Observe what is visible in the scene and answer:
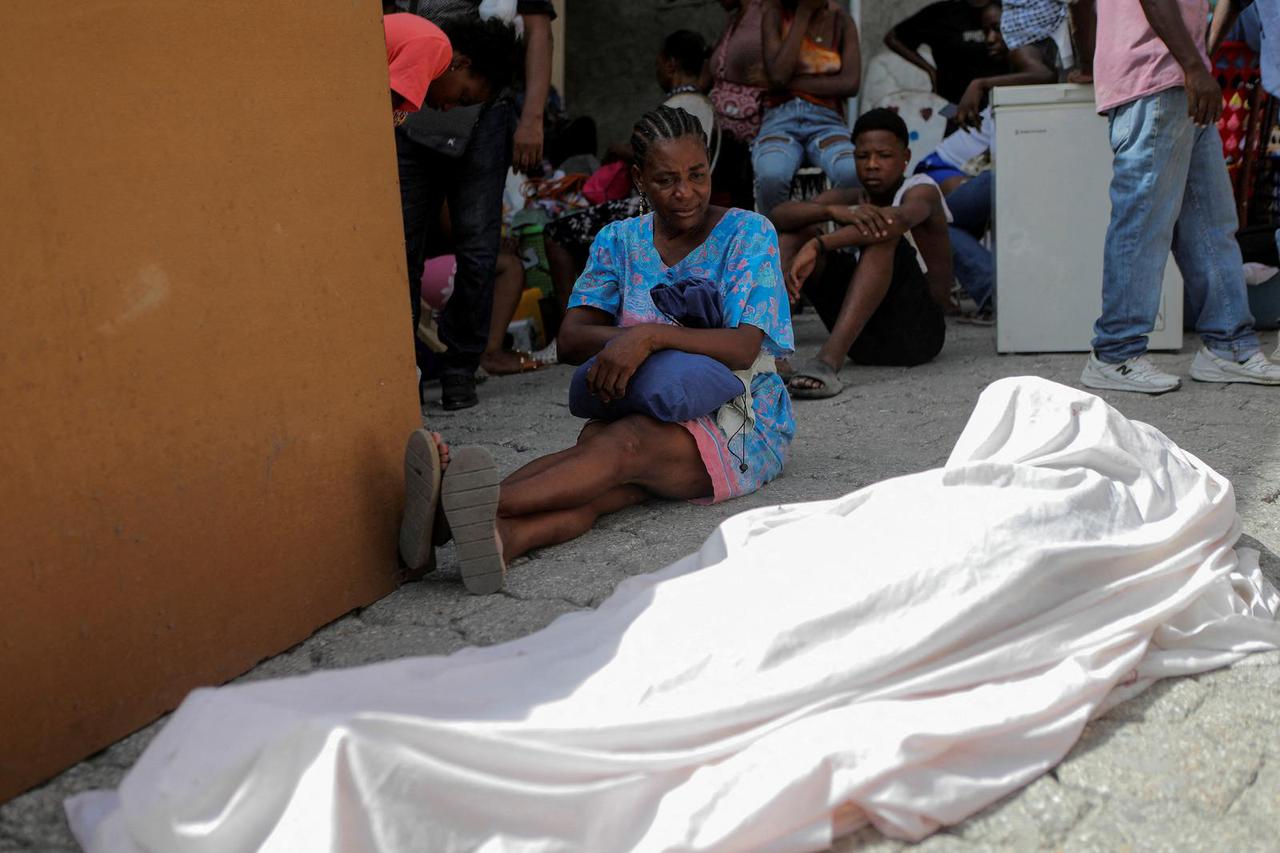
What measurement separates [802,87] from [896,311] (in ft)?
4.68

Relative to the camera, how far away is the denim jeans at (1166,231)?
14.1ft

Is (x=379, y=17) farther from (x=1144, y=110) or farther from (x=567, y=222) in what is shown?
(x=567, y=222)

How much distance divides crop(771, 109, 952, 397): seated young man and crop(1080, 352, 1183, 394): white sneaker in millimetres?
878

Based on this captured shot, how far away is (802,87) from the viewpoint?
6078 millimetres

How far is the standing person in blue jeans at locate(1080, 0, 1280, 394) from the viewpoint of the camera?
420 cm

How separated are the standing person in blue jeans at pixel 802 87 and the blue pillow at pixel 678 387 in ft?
9.95

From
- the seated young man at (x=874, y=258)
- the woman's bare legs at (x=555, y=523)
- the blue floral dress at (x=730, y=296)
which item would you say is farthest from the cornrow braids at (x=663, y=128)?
the seated young man at (x=874, y=258)

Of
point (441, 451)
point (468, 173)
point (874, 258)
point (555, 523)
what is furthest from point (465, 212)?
point (441, 451)

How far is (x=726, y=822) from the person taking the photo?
5.20 ft

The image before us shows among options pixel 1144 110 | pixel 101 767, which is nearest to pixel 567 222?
pixel 1144 110

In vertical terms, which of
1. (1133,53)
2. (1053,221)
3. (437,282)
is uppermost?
(1133,53)

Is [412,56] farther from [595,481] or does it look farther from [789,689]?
[789,689]

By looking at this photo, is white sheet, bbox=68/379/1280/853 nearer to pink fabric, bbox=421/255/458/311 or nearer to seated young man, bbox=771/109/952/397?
seated young man, bbox=771/109/952/397

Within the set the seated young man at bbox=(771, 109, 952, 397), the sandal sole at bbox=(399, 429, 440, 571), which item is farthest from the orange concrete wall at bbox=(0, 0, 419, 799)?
the seated young man at bbox=(771, 109, 952, 397)
